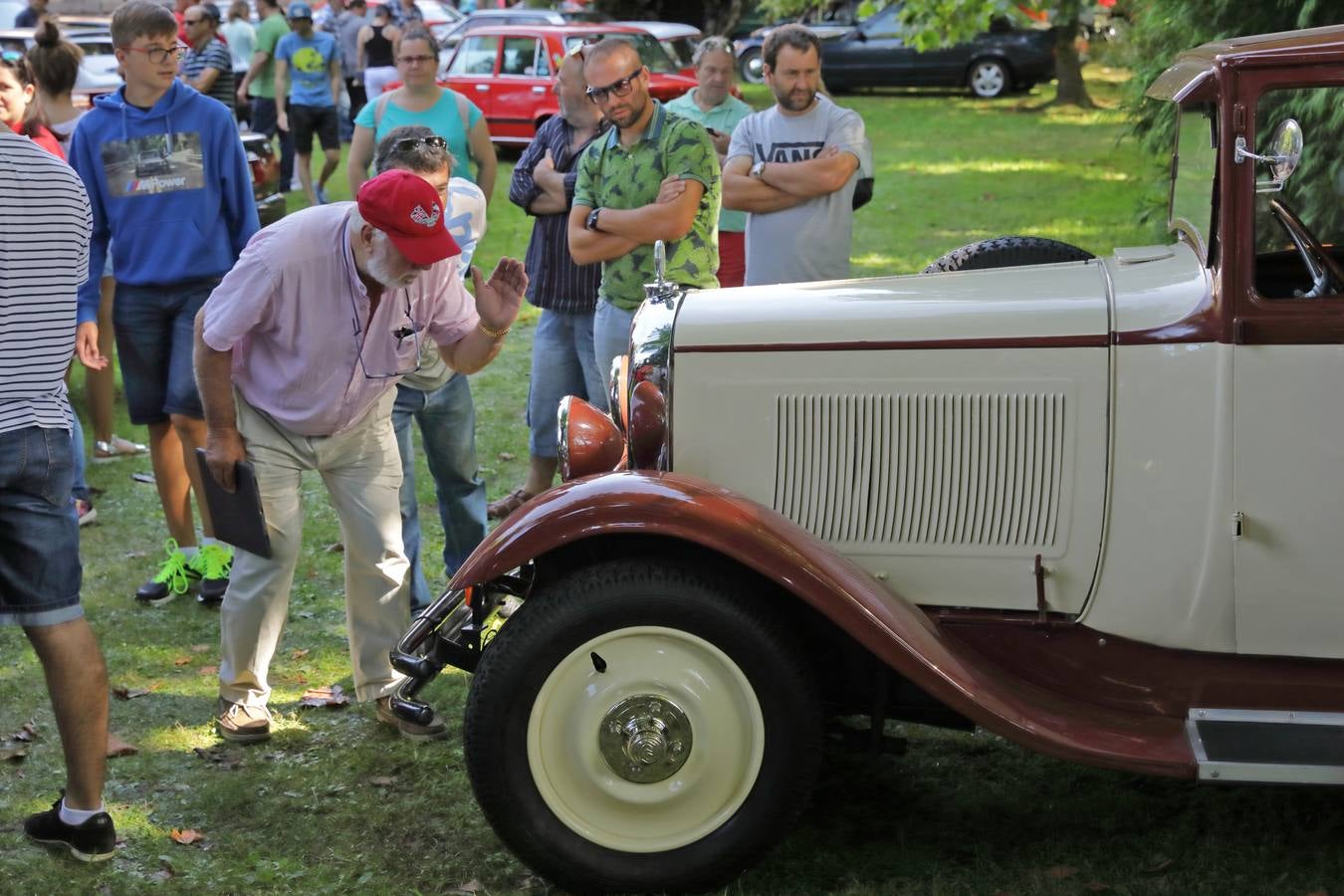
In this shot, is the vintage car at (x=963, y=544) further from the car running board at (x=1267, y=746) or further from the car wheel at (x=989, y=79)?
the car wheel at (x=989, y=79)

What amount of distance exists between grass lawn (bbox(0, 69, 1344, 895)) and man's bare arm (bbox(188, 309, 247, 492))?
3.04 ft

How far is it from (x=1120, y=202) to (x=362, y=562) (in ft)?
39.8

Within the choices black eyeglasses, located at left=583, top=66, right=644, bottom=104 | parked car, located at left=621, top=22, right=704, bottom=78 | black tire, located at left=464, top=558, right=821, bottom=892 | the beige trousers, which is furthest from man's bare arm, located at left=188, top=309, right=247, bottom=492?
parked car, located at left=621, top=22, right=704, bottom=78

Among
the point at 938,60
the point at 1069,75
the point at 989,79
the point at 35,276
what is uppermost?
the point at 35,276

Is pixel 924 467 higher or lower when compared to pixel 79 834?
higher

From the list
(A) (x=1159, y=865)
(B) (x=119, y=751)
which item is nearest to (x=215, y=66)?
(B) (x=119, y=751)

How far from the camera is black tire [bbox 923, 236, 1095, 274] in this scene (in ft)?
15.6

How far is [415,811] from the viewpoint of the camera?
4.32 m

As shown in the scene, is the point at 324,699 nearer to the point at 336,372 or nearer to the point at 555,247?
the point at 336,372

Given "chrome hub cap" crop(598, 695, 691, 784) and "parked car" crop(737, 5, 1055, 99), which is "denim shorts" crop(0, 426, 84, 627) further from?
"parked car" crop(737, 5, 1055, 99)

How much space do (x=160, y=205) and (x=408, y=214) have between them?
2123 mm

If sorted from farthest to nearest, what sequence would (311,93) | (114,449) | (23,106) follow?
(311,93) < (114,449) < (23,106)

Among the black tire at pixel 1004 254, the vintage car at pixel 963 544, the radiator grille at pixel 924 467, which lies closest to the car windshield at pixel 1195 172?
the vintage car at pixel 963 544

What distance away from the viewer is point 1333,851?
399cm
